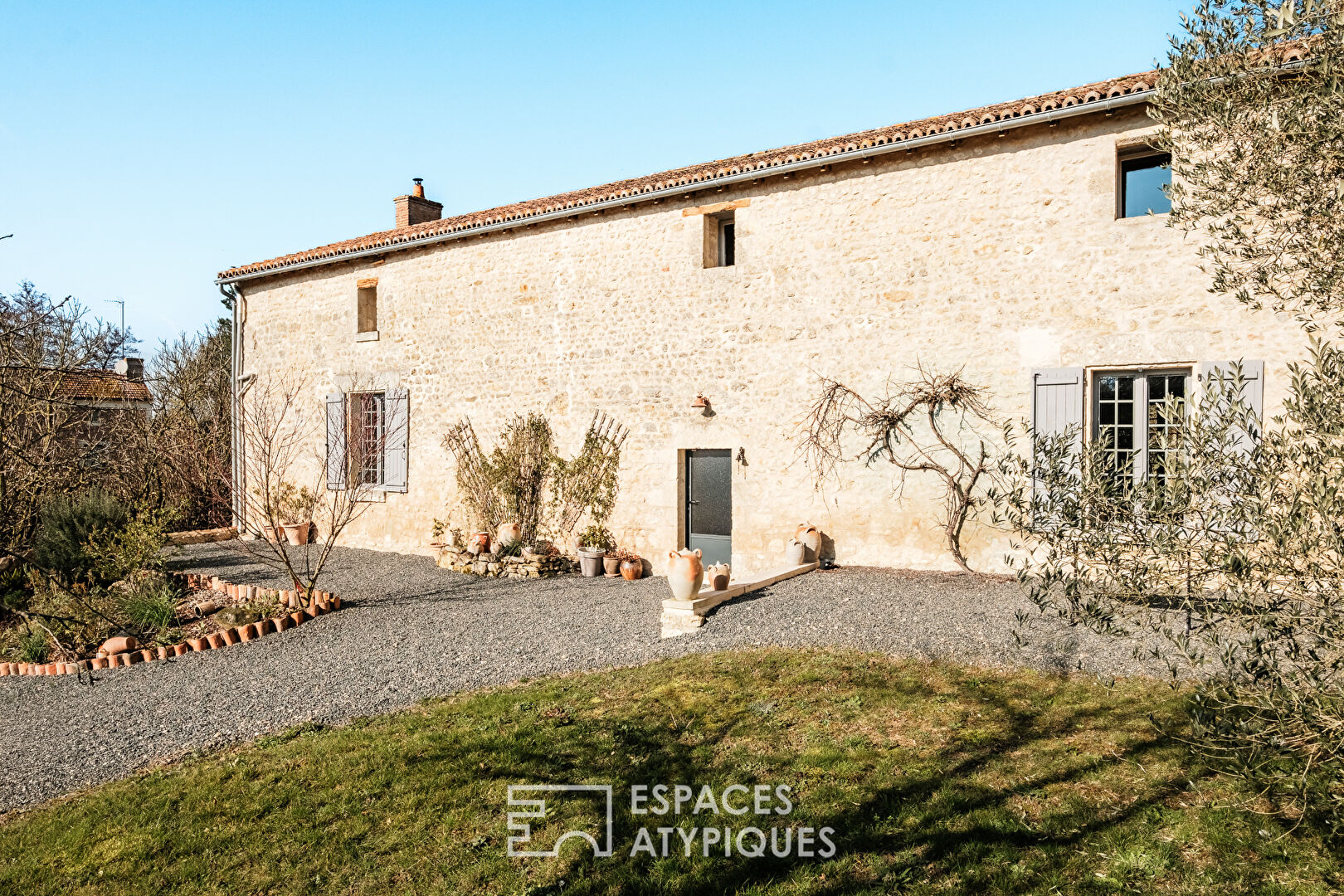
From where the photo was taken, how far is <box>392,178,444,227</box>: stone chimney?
14938 mm

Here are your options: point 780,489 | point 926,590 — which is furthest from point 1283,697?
point 780,489

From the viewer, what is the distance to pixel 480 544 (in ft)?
37.3

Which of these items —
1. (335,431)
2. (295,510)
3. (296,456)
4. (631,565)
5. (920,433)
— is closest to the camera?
(920,433)

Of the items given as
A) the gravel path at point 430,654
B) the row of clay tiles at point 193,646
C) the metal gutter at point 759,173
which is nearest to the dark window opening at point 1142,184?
the metal gutter at point 759,173

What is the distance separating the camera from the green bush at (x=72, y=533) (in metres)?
10.1

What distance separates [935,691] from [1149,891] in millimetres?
→ 2134

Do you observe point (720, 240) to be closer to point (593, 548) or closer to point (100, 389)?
point (593, 548)

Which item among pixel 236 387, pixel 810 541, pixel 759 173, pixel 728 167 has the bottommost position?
pixel 810 541

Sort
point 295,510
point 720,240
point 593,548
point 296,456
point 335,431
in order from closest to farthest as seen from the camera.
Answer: point 720,240, point 593,548, point 335,431, point 295,510, point 296,456

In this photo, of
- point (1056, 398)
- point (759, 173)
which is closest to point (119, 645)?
point (759, 173)

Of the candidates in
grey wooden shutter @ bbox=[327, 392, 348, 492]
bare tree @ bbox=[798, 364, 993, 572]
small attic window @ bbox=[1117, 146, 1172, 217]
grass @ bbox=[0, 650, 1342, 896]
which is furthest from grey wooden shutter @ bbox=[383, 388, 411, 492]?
small attic window @ bbox=[1117, 146, 1172, 217]

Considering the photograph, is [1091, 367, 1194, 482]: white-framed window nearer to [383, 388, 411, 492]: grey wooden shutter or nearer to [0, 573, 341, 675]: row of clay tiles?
[0, 573, 341, 675]: row of clay tiles

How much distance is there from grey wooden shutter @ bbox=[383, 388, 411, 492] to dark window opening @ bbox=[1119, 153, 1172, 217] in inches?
391

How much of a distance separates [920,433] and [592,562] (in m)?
4.41
